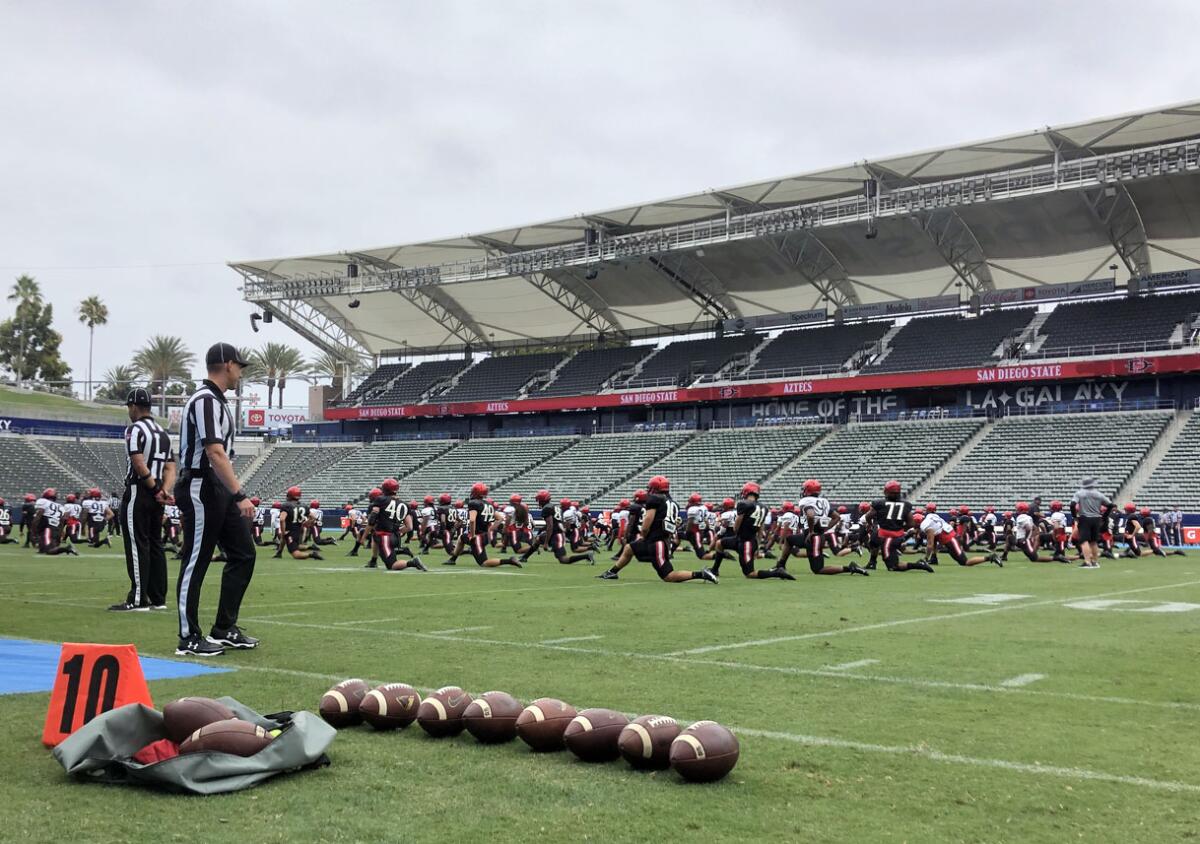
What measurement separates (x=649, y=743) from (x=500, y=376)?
55962 millimetres

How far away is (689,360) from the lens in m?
53.6

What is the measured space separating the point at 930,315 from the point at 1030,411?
7266mm

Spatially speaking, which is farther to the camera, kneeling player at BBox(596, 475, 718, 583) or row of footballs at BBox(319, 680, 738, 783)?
kneeling player at BBox(596, 475, 718, 583)

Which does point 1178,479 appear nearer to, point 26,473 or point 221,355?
point 221,355

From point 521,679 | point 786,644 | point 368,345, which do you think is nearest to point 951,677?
point 786,644

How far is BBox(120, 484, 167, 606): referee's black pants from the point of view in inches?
433

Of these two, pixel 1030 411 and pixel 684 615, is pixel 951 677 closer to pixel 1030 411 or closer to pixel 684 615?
pixel 684 615

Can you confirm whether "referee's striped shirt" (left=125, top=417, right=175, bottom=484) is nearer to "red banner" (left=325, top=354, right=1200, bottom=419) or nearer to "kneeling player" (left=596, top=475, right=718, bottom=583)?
"kneeling player" (left=596, top=475, right=718, bottom=583)

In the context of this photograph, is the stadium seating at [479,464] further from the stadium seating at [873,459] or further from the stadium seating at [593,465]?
the stadium seating at [873,459]

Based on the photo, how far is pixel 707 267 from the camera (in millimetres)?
50250

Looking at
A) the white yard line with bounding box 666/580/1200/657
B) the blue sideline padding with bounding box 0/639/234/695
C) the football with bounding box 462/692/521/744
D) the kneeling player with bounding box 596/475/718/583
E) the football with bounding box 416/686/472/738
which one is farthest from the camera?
the kneeling player with bounding box 596/475/718/583

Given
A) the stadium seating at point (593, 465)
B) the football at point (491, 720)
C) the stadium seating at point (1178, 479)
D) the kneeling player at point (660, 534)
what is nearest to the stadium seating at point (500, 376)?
the stadium seating at point (593, 465)

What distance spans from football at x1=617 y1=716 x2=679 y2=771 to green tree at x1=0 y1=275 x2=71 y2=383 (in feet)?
345

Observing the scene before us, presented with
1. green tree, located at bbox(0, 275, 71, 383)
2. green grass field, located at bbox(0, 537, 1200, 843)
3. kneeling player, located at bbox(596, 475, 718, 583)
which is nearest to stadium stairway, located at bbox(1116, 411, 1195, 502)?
kneeling player, located at bbox(596, 475, 718, 583)
